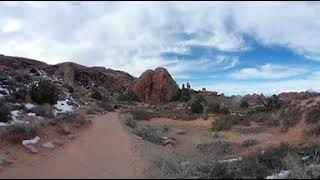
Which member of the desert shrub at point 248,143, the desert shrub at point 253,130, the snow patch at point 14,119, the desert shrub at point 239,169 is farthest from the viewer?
the desert shrub at point 253,130

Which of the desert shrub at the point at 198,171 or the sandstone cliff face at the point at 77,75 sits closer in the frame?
the desert shrub at the point at 198,171

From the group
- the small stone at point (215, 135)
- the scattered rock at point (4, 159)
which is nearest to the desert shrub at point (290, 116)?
the small stone at point (215, 135)

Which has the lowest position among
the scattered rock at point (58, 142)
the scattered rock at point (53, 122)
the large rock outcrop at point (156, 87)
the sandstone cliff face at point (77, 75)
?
the scattered rock at point (58, 142)

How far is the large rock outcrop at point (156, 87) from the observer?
5716cm

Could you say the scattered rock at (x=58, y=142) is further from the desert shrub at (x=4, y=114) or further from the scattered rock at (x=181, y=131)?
the scattered rock at (x=181, y=131)

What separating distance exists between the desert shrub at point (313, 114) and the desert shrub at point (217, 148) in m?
4.72

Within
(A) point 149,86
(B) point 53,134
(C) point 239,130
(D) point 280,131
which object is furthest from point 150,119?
(A) point 149,86

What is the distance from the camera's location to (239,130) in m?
24.4

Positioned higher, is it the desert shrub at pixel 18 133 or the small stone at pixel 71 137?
the desert shrub at pixel 18 133

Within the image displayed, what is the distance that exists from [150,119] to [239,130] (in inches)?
292

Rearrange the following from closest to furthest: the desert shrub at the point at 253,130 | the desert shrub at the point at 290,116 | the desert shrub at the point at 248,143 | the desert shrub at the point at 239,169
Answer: the desert shrub at the point at 239,169, the desert shrub at the point at 248,143, the desert shrub at the point at 290,116, the desert shrub at the point at 253,130

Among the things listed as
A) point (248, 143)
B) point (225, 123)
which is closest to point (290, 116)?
point (225, 123)

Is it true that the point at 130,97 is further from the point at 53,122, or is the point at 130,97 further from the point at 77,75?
the point at 53,122

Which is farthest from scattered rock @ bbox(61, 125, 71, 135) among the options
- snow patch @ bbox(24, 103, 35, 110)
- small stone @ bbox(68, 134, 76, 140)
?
snow patch @ bbox(24, 103, 35, 110)
